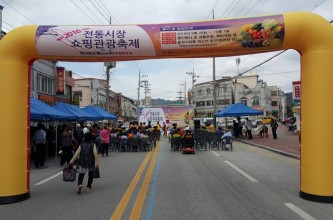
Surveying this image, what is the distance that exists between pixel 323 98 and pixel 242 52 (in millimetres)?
2301

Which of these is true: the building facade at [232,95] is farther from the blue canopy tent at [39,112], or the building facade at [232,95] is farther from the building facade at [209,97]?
the blue canopy tent at [39,112]

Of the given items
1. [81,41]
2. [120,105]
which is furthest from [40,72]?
[120,105]

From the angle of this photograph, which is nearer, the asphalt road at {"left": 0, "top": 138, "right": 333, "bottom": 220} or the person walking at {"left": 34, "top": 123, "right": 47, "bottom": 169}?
the asphalt road at {"left": 0, "top": 138, "right": 333, "bottom": 220}

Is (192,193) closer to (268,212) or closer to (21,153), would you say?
(268,212)

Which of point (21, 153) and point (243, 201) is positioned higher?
point (21, 153)

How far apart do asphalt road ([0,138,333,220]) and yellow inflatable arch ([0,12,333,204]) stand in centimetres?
75

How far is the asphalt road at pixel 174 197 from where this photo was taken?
7102 mm

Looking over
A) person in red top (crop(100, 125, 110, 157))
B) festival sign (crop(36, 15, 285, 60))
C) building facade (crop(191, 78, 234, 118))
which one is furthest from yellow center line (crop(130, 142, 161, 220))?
building facade (crop(191, 78, 234, 118))

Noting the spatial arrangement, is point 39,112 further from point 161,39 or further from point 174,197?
point 174,197

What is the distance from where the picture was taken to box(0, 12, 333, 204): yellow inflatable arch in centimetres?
846

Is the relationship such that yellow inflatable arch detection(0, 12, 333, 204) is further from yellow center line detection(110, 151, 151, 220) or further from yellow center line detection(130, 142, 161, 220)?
yellow center line detection(130, 142, 161, 220)

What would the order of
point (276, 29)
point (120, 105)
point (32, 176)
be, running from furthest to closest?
point (120, 105) < point (32, 176) < point (276, 29)

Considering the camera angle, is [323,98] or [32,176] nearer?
[323,98]

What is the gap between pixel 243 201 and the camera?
8125 millimetres
